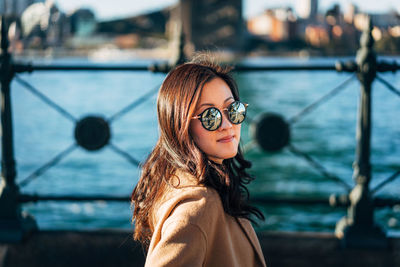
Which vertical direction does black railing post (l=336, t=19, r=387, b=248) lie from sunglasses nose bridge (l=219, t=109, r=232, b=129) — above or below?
below

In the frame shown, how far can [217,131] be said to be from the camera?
1252 mm

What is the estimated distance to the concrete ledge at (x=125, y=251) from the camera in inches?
96.6

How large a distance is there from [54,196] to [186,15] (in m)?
47.8

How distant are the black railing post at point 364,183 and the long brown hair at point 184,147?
136cm

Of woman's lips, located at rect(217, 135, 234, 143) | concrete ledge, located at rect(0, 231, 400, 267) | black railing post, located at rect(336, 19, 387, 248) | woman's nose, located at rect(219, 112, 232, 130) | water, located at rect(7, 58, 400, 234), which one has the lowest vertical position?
water, located at rect(7, 58, 400, 234)

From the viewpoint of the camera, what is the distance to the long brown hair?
1214mm

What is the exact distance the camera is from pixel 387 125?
53.0 feet

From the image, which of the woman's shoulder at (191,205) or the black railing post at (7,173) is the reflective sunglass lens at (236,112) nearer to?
Result: the woman's shoulder at (191,205)

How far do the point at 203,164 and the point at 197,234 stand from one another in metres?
0.19

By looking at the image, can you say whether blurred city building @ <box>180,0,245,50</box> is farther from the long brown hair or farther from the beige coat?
the beige coat

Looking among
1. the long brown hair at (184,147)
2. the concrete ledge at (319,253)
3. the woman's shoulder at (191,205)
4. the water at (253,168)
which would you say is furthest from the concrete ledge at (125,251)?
the woman's shoulder at (191,205)

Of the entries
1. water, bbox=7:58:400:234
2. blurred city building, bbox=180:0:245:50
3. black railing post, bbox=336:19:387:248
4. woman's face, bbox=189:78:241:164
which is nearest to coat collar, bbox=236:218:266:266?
woman's face, bbox=189:78:241:164

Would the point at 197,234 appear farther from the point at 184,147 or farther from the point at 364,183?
the point at 364,183

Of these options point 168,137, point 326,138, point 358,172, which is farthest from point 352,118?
point 168,137
